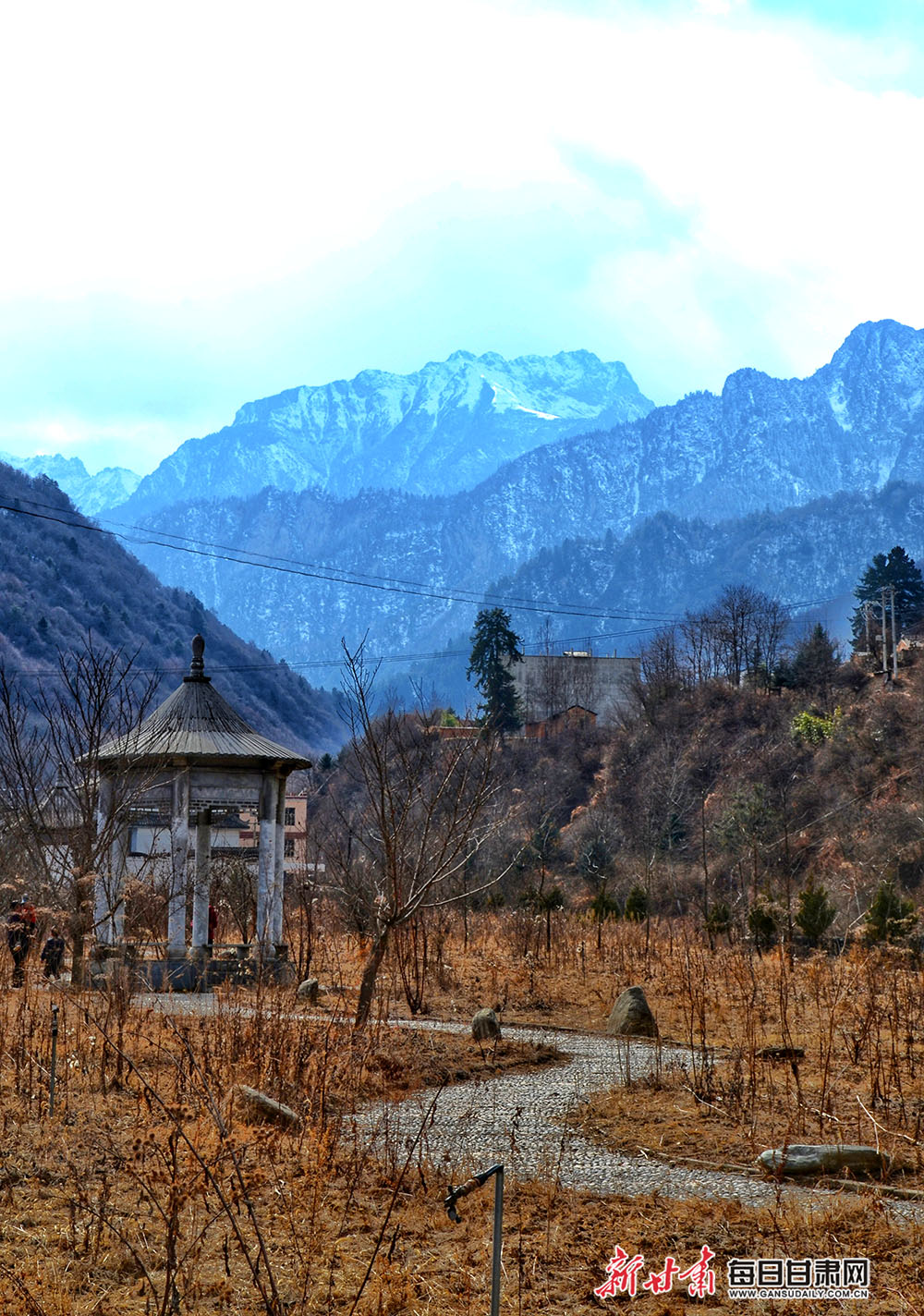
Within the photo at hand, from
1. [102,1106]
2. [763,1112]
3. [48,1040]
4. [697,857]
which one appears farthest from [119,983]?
[697,857]

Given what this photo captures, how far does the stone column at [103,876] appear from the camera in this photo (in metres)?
14.8

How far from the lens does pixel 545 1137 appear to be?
817cm

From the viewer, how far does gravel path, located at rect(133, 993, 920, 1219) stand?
6.93 metres

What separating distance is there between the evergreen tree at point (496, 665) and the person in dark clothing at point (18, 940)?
50.4 m

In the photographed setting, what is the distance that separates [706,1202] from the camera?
21.4 ft

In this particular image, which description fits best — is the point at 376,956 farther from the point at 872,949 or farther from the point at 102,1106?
the point at 872,949

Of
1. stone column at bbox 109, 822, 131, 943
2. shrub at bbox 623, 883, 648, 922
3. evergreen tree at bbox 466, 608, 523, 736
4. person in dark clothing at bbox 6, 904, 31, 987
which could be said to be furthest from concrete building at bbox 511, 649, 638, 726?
stone column at bbox 109, 822, 131, 943

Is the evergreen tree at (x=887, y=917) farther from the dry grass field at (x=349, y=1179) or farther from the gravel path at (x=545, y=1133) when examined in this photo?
the gravel path at (x=545, y=1133)

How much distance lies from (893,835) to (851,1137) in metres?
30.5

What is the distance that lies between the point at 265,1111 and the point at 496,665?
2513 inches

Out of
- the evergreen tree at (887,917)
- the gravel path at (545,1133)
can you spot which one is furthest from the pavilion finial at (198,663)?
the evergreen tree at (887,917)

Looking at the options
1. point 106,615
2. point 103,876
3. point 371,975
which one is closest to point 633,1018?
point 371,975

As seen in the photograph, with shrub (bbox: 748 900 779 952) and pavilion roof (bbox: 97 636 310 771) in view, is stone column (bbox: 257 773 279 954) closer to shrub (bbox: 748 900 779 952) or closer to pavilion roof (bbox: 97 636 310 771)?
pavilion roof (bbox: 97 636 310 771)

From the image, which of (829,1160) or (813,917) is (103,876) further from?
(813,917)
